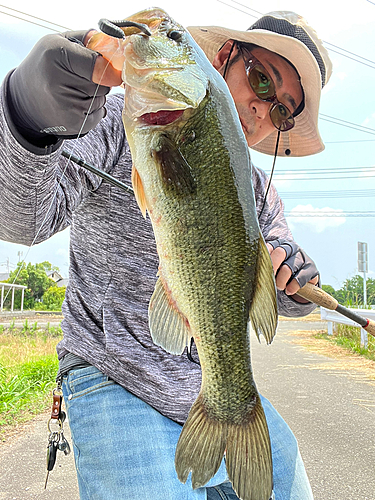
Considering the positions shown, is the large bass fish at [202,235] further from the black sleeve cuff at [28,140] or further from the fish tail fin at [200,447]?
the black sleeve cuff at [28,140]

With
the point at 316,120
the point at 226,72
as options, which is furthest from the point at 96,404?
the point at 316,120

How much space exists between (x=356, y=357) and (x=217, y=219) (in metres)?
8.61

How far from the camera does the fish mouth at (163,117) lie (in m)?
1.20

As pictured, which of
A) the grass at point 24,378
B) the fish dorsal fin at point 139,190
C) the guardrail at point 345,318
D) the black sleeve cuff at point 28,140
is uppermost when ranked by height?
the black sleeve cuff at point 28,140

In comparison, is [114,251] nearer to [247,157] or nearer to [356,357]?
[247,157]

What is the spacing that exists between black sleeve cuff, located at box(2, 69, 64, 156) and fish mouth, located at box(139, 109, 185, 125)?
360mm

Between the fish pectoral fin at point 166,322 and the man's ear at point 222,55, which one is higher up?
the man's ear at point 222,55

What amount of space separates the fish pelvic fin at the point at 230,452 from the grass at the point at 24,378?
4053mm

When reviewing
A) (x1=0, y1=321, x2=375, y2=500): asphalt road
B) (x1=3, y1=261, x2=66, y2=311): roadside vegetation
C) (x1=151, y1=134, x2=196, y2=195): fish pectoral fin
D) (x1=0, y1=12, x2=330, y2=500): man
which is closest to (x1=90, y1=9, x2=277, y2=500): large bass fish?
(x1=151, y1=134, x2=196, y2=195): fish pectoral fin

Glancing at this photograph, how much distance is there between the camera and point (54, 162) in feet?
4.53

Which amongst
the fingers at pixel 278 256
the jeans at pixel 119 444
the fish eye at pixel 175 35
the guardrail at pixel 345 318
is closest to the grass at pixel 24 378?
the jeans at pixel 119 444

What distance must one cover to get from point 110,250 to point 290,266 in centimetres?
81

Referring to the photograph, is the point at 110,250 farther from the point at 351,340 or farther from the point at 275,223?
the point at 351,340

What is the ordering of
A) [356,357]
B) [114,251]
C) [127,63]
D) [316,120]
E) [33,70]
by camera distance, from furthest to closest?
[356,357] < [316,120] < [114,251] < [33,70] < [127,63]
